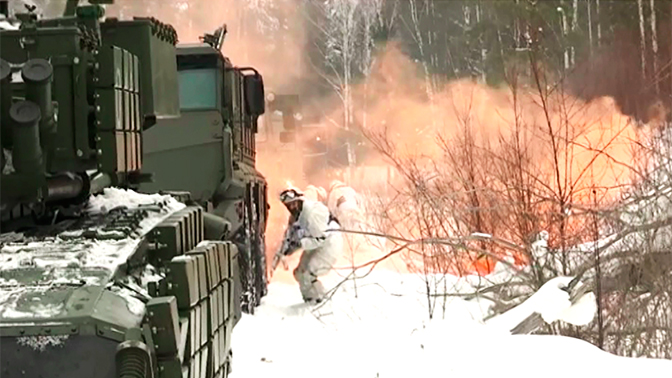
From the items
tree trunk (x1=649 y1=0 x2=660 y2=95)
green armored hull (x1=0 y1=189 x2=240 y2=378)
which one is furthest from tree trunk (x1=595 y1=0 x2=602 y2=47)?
green armored hull (x1=0 y1=189 x2=240 y2=378)

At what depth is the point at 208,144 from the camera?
1077cm

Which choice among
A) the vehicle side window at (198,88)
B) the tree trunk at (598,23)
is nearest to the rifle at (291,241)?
the vehicle side window at (198,88)

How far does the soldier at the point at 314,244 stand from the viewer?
12414 millimetres

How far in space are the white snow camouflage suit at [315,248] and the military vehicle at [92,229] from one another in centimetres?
591

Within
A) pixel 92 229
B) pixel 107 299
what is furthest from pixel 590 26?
pixel 107 299

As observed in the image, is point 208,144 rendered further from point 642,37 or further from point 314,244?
point 642,37

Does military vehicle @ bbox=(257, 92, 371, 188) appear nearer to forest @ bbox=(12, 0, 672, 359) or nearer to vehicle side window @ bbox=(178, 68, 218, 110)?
forest @ bbox=(12, 0, 672, 359)

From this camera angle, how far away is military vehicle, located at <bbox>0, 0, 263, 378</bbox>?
13.3 feet

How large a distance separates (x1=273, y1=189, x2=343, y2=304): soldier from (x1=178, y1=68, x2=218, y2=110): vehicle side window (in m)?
2.25

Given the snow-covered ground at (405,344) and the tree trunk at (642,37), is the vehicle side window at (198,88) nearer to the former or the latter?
the snow-covered ground at (405,344)

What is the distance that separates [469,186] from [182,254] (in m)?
6.01

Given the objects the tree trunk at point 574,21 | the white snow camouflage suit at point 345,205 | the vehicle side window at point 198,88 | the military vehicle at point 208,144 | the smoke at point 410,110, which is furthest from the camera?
the white snow camouflage suit at point 345,205

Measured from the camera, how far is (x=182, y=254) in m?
5.28

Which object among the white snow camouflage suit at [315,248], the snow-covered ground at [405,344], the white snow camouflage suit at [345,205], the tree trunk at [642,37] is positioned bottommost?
the snow-covered ground at [405,344]
